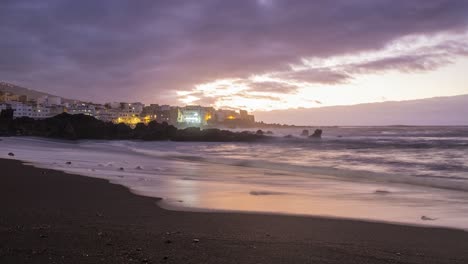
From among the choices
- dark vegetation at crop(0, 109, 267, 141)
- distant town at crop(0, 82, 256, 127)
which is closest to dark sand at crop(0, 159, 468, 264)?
dark vegetation at crop(0, 109, 267, 141)

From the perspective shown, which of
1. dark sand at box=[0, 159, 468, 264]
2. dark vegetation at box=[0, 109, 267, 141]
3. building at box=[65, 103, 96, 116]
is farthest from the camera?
building at box=[65, 103, 96, 116]

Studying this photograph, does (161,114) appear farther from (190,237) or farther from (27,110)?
(190,237)

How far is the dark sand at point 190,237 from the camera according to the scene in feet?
12.7

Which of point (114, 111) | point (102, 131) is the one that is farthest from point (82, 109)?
point (102, 131)

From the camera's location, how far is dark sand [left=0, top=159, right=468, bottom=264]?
12.7 ft

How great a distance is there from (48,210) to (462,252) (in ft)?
17.7

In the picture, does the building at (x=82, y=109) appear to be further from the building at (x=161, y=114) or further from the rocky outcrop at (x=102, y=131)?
the rocky outcrop at (x=102, y=131)

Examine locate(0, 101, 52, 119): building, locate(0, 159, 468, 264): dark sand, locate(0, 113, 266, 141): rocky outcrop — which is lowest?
locate(0, 159, 468, 264): dark sand

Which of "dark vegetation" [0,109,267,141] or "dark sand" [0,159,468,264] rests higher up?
"dark vegetation" [0,109,267,141]

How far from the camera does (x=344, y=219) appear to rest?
6289mm

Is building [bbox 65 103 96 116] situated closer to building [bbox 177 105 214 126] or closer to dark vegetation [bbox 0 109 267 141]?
building [bbox 177 105 214 126]

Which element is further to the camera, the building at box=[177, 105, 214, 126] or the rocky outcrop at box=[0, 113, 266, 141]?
the building at box=[177, 105, 214, 126]

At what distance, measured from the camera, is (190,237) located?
4.64 m

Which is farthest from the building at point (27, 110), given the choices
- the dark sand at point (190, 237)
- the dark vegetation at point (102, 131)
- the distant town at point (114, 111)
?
the dark sand at point (190, 237)
